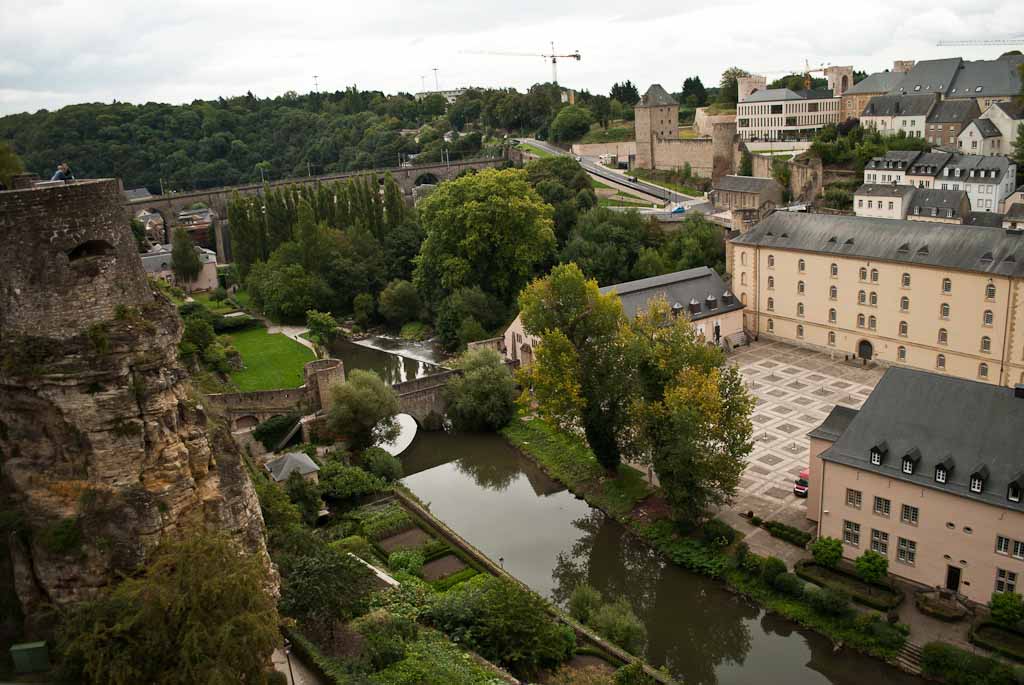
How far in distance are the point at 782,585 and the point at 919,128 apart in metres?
46.6

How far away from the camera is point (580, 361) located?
29359 mm

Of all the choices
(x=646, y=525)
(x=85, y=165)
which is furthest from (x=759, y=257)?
(x=85, y=165)

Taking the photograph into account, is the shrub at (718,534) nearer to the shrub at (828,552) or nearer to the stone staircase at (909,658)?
the shrub at (828,552)

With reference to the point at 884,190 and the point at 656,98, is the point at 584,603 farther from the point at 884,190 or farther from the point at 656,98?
the point at 656,98

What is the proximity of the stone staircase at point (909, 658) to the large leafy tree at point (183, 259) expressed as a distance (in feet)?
174

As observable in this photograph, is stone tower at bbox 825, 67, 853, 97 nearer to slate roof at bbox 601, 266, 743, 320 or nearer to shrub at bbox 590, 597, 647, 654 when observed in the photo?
slate roof at bbox 601, 266, 743, 320

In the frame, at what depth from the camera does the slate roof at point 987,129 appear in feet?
170

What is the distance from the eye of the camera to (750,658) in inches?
824

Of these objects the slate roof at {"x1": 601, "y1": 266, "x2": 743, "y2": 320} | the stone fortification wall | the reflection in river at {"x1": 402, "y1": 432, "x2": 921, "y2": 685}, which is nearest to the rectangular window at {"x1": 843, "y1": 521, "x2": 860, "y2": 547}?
the reflection in river at {"x1": 402, "y1": 432, "x2": 921, "y2": 685}

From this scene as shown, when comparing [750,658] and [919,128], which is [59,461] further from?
[919,128]

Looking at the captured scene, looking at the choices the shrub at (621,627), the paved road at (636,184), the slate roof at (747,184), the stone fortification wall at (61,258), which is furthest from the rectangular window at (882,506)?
the paved road at (636,184)

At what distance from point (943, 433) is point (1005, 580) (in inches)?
153

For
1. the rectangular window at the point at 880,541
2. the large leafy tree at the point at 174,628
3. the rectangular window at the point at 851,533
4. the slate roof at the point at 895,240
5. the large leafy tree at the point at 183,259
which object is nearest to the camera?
the large leafy tree at the point at 174,628

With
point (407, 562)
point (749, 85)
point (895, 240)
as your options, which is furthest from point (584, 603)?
point (749, 85)
